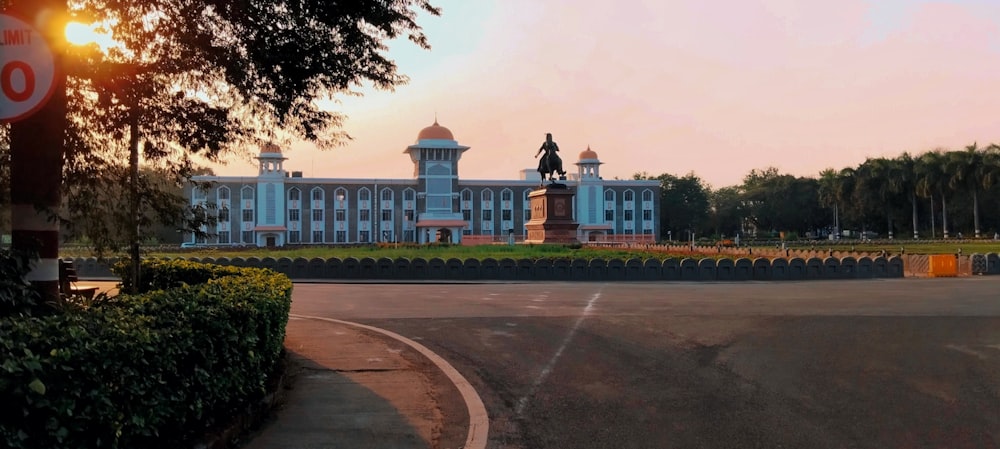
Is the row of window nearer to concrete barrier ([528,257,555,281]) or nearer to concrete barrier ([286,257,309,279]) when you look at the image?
concrete barrier ([286,257,309,279])

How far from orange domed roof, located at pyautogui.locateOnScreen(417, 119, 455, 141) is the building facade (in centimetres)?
12

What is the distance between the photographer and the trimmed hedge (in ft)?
13.6

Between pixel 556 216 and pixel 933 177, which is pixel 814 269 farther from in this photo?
pixel 933 177

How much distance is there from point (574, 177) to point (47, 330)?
315ft

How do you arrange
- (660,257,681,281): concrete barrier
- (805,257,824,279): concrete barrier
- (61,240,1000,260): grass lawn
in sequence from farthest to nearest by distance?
(61,240,1000,260): grass lawn → (805,257,824,279): concrete barrier → (660,257,681,281): concrete barrier

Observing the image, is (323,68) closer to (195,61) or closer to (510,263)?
(195,61)

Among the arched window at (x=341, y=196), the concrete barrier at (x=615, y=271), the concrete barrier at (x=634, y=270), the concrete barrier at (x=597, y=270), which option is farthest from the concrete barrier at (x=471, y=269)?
the arched window at (x=341, y=196)

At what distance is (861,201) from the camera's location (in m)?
91.9

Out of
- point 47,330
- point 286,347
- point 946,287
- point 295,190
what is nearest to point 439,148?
point 295,190

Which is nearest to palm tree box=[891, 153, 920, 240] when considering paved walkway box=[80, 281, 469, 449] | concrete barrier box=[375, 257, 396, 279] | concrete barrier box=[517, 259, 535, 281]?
concrete barrier box=[517, 259, 535, 281]

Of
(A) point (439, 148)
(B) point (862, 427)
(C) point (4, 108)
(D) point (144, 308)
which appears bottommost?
(B) point (862, 427)

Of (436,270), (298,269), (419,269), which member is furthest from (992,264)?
(298,269)

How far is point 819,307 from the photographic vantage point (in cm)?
1773

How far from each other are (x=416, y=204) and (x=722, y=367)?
83860 millimetres
